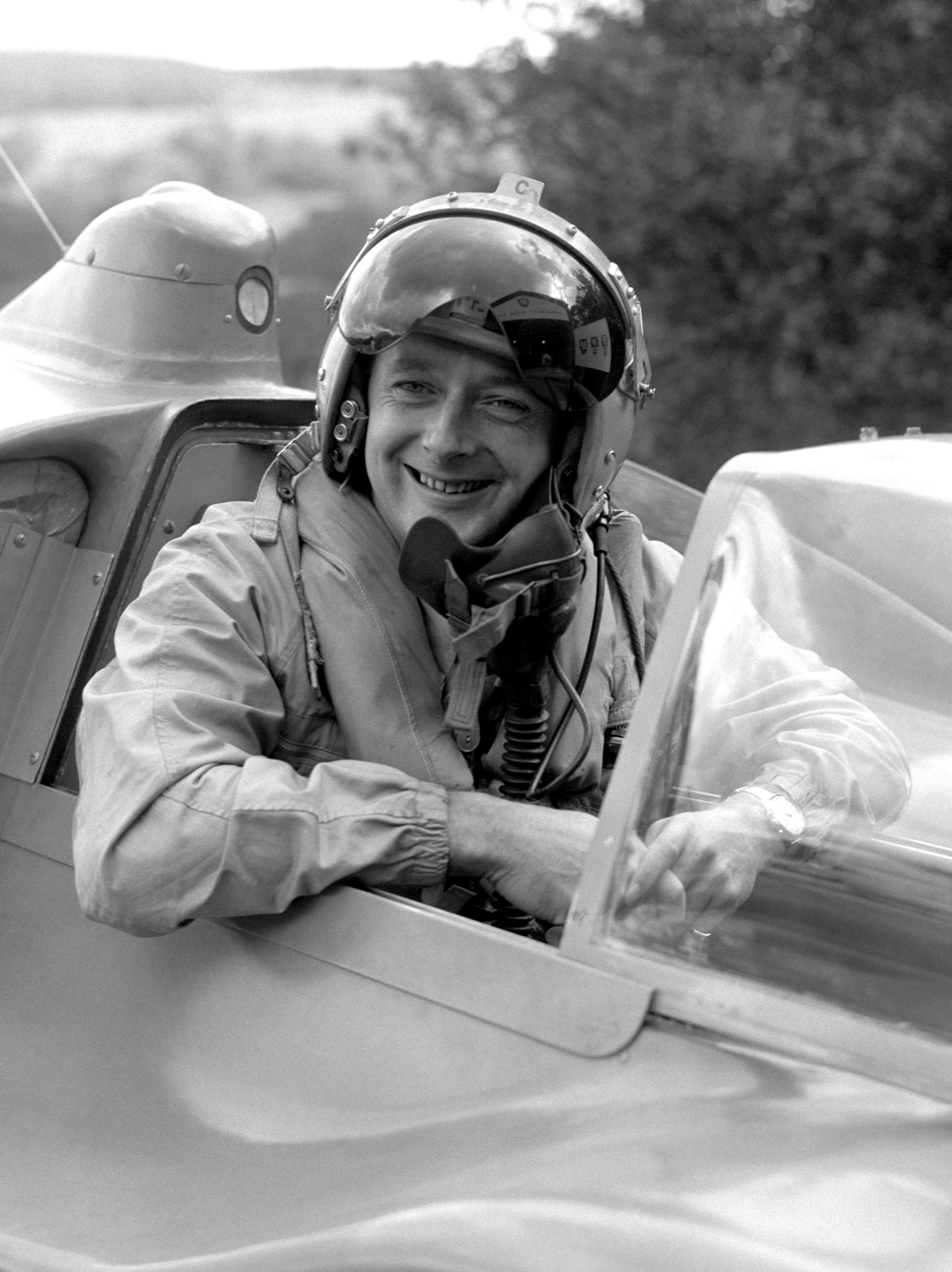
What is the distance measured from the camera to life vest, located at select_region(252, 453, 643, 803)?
2303 millimetres

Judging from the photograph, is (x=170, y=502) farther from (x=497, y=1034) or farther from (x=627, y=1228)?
(x=627, y=1228)

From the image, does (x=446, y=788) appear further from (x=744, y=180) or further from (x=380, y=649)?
(x=744, y=180)

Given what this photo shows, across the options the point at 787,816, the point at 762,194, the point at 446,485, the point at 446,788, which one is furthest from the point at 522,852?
the point at 762,194

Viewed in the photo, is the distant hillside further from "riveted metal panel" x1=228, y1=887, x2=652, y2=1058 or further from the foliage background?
"riveted metal panel" x1=228, y1=887, x2=652, y2=1058

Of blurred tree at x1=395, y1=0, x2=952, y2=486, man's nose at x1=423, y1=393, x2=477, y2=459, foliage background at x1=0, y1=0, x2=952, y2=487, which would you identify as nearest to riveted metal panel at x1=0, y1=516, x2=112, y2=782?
man's nose at x1=423, y1=393, x2=477, y2=459

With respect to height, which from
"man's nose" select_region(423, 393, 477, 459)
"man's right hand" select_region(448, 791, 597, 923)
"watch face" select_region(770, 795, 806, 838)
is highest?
"man's nose" select_region(423, 393, 477, 459)

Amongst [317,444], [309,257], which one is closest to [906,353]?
[309,257]

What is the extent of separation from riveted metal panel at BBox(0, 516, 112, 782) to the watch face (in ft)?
3.39

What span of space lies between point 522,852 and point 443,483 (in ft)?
1.82

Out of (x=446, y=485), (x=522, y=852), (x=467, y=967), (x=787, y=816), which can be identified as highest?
(x=446, y=485)

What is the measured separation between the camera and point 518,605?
229 centimetres

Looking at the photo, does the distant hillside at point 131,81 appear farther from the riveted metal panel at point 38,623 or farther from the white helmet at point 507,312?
the white helmet at point 507,312

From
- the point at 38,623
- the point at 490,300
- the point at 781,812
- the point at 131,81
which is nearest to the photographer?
the point at 781,812

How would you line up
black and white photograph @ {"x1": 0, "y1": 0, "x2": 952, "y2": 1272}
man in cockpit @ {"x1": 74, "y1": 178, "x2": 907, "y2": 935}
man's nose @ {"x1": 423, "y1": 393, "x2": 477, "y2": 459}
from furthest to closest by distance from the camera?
man's nose @ {"x1": 423, "y1": 393, "x2": 477, "y2": 459} → man in cockpit @ {"x1": 74, "y1": 178, "x2": 907, "y2": 935} → black and white photograph @ {"x1": 0, "y1": 0, "x2": 952, "y2": 1272}
